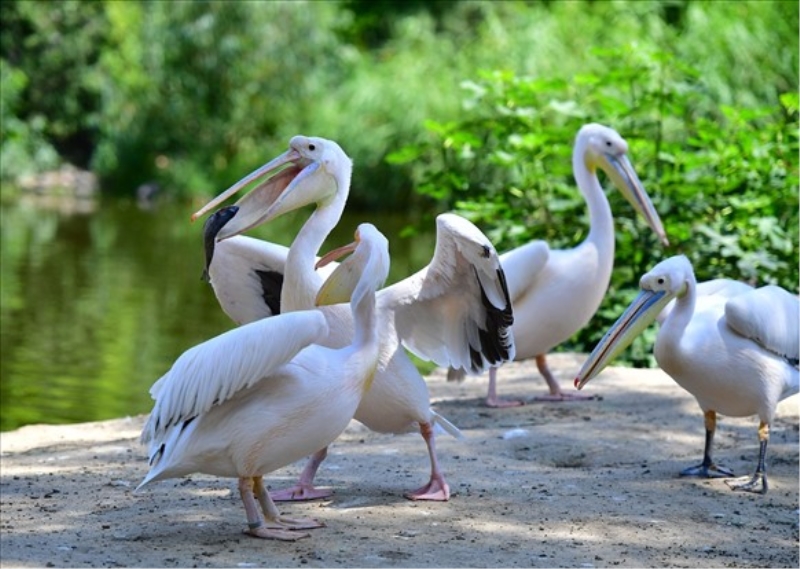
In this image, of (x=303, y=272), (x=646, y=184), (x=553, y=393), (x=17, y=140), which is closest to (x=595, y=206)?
(x=553, y=393)

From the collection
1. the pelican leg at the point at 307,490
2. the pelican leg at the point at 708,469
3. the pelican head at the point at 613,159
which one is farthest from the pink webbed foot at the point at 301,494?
the pelican head at the point at 613,159

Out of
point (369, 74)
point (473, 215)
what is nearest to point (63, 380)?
point (473, 215)

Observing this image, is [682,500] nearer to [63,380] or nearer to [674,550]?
[674,550]

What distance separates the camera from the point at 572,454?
5.37 meters

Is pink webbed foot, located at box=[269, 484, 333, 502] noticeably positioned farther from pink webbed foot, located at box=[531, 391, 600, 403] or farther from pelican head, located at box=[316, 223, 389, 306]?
pink webbed foot, located at box=[531, 391, 600, 403]

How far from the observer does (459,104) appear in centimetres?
1923

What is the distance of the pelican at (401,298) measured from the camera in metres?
4.55

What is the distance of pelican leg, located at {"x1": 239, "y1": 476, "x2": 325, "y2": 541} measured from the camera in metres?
3.97

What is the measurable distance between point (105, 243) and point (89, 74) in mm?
10425

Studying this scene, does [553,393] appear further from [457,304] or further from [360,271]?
[360,271]

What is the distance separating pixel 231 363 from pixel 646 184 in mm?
5090

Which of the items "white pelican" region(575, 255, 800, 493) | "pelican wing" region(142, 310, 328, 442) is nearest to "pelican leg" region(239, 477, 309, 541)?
"pelican wing" region(142, 310, 328, 442)

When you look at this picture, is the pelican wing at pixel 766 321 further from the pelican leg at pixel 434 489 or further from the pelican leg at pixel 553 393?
the pelican leg at pixel 553 393

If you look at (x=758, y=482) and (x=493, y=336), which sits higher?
(x=493, y=336)
